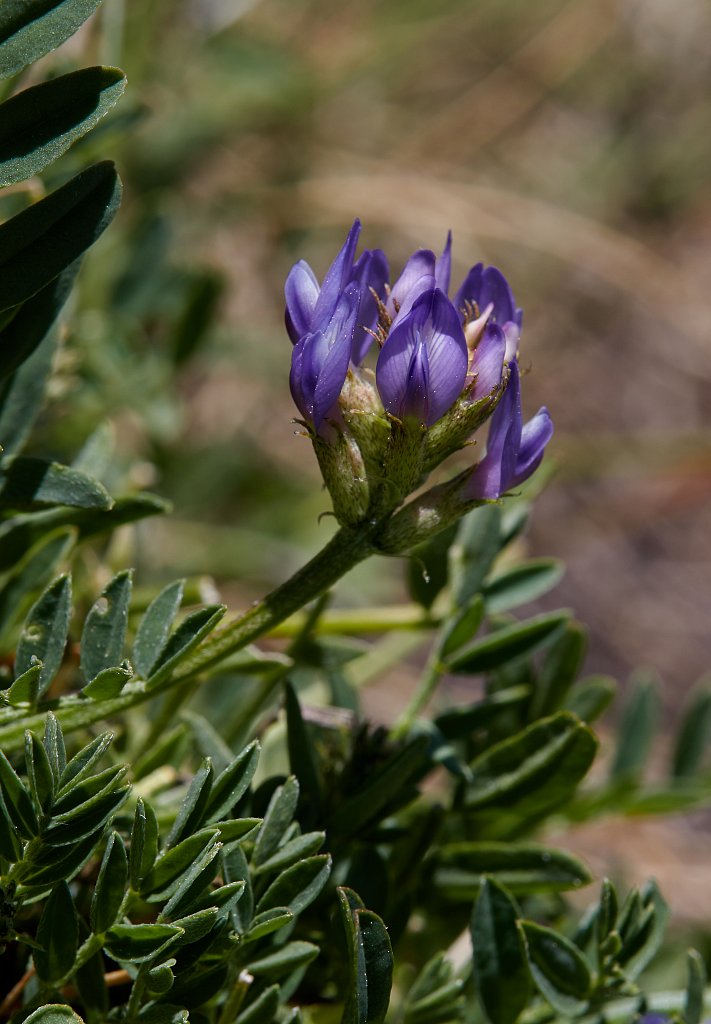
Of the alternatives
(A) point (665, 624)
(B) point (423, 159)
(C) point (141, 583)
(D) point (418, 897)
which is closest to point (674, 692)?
(A) point (665, 624)

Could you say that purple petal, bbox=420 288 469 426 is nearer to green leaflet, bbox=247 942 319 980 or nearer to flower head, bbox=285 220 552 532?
flower head, bbox=285 220 552 532

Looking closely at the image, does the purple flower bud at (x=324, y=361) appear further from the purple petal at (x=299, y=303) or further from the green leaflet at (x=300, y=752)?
the green leaflet at (x=300, y=752)

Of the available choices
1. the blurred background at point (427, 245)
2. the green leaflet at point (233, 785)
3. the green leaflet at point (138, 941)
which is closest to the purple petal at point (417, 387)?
the green leaflet at point (233, 785)

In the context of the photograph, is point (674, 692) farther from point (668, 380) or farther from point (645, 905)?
point (645, 905)

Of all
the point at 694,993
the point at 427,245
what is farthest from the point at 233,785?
the point at 427,245

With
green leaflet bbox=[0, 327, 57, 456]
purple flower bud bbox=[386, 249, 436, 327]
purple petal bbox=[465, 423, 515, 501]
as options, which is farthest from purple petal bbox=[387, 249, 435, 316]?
green leaflet bbox=[0, 327, 57, 456]
